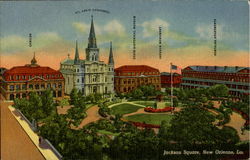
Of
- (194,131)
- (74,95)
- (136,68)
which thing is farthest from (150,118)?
(74,95)

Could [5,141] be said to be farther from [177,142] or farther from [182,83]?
[182,83]

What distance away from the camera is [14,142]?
47.2 ft

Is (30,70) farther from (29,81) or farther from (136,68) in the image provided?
(136,68)

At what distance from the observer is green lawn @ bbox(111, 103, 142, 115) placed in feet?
61.0

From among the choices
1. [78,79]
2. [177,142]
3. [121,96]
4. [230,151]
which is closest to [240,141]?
[230,151]

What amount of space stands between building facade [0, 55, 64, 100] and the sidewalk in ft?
4.14

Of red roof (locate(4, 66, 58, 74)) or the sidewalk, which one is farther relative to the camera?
red roof (locate(4, 66, 58, 74))

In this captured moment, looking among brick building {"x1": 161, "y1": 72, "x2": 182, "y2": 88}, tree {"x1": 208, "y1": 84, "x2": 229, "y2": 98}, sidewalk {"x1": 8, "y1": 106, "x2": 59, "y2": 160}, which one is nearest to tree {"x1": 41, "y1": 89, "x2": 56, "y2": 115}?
sidewalk {"x1": 8, "y1": 106, "x2": 59, "y2": 160}

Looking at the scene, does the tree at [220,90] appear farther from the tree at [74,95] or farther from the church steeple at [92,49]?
the tree at [74,95]

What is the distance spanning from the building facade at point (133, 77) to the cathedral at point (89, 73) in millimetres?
626

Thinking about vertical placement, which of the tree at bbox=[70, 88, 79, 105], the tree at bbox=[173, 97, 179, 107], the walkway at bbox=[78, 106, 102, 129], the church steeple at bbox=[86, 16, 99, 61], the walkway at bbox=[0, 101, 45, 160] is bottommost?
the walkway at bbox=[0, 101, 45, 160]

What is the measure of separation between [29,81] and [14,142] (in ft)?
13.0

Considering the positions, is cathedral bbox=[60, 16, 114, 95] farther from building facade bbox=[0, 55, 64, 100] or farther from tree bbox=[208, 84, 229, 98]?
tree bbox=[208, 84, 229, 98]

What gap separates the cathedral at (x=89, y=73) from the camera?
648 inches
